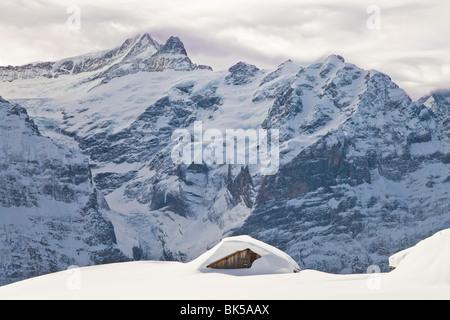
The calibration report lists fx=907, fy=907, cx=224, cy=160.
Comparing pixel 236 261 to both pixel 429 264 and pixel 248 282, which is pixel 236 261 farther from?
pixel 429 264

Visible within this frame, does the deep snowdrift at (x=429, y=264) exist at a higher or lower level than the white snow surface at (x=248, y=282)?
higher

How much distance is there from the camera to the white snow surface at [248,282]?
5962 centimetres

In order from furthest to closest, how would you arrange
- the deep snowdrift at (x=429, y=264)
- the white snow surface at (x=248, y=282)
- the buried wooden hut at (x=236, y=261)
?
the buried wooden hut at (x=236, y=261)
the deep snowdrift at (x=429, y=264)
the white snow surface at (x=248, y=282)

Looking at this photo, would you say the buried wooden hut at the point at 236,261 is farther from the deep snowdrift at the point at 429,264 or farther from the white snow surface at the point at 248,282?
the deep snowdrift at the point at 429,264

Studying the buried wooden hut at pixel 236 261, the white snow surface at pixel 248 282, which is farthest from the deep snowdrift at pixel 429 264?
the buried wooden hut at pixel 236 261

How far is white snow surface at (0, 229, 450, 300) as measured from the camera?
5962 centimetres

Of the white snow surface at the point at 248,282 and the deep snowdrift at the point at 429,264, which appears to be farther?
the deep snowdrift at the point at 429,264

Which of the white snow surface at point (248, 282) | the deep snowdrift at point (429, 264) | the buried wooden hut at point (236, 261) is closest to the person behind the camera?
the white snow surface at point (248, 282)

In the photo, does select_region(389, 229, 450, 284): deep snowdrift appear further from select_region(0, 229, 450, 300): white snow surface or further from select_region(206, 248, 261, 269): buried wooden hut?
select_region(206, 248, 261, 269): buried wooden hut

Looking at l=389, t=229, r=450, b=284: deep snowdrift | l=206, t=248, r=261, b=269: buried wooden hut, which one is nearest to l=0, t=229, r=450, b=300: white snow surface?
l=389, t=229, r=450, b=284: deep snowdrift

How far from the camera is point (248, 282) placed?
70812 mm
